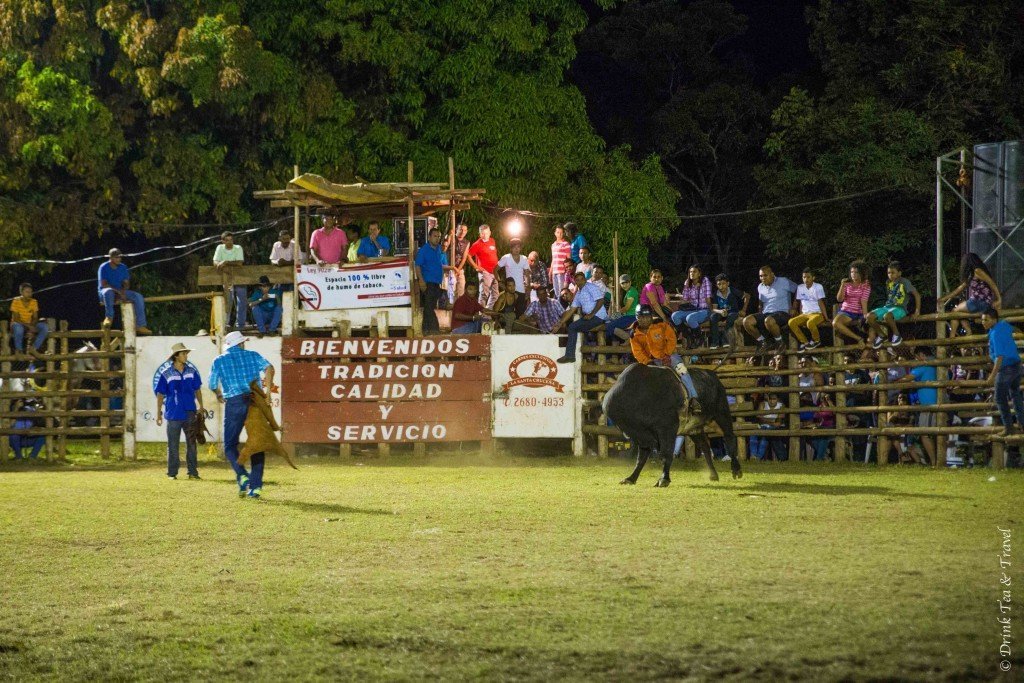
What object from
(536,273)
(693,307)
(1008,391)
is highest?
(536,273)

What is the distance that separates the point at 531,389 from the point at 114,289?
7.60 meters

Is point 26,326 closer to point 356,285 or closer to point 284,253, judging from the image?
point 284,253

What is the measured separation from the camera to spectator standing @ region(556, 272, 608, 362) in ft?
68.7

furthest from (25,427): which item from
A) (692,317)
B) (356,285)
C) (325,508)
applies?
(692,317)

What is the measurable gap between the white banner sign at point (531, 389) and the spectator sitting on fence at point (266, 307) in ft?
12.9

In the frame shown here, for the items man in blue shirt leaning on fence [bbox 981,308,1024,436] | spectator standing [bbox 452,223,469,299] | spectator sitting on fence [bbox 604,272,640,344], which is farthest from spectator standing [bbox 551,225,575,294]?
man in blue shirt leaning on fence [bbox 981,308,1024,436]

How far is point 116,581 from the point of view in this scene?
9742 mm

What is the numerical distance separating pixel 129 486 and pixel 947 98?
77.3 feet

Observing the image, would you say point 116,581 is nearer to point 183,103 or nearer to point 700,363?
point 700,363

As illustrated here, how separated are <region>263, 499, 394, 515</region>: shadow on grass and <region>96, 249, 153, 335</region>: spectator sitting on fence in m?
8.77

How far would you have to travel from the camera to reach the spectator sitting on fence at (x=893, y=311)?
62.6 feet

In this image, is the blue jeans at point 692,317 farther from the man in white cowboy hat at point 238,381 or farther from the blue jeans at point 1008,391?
the man in white cowboy hat at point 238,381

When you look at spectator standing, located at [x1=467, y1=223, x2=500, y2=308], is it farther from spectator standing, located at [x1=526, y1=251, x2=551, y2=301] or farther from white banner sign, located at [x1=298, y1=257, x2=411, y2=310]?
white banner sign, located at [x1=298, y1=257, x2=411, y2=310]

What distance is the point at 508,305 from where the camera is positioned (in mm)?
22484
